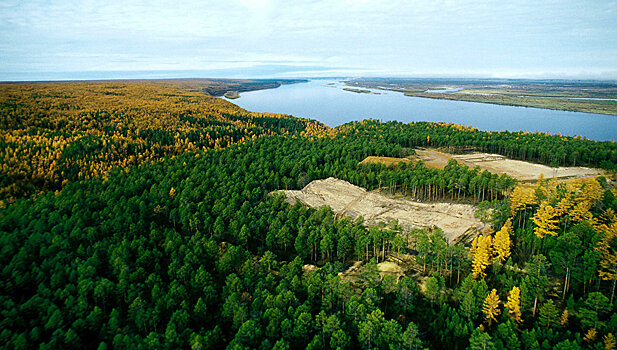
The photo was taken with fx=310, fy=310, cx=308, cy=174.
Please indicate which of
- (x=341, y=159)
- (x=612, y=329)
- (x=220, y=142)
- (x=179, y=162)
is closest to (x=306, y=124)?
(x=220, y=142)

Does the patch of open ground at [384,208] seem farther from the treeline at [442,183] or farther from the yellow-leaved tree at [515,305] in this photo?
the yellow-leaved tree at [515,305]

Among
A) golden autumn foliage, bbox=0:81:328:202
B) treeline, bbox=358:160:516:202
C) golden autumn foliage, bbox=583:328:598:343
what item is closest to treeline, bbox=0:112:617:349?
golden autumn foliage, bbox=583:328:598:343

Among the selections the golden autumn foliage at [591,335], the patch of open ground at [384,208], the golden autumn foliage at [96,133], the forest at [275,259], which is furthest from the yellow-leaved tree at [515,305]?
the golden autumn foliage at [96,133]

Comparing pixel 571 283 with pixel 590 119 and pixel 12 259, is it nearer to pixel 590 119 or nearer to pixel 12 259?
pixel 12 259

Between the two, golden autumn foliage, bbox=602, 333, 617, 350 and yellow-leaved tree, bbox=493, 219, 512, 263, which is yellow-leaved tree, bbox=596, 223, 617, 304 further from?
yellow-leaved tree, bbox=493, 219, 512, 263

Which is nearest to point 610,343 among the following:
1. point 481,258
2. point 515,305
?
point 515,305
